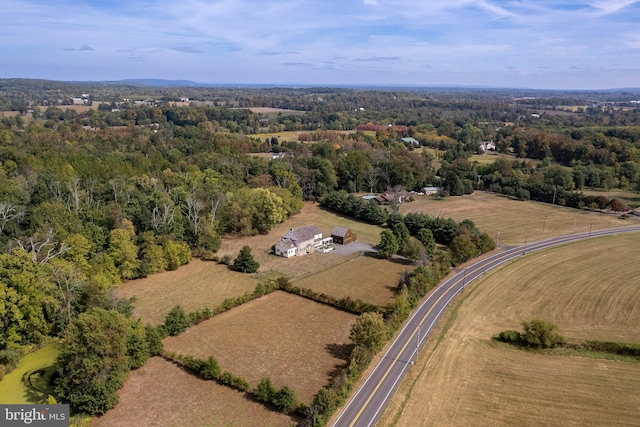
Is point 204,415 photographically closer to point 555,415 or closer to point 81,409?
point 81,409

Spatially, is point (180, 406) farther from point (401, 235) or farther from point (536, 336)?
point (401, 235)

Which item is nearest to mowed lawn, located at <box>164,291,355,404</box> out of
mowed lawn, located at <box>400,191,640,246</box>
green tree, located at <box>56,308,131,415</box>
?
green tree, located at <box>56,308,131,415</box>

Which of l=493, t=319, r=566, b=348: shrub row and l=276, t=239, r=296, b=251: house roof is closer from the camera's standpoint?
l=493, t=319, r=566, b=348: shrub row

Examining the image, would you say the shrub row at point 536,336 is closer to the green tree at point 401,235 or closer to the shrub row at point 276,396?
the shrub row at point 276,396

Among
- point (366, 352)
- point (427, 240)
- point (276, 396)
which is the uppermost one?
point (427, 240)

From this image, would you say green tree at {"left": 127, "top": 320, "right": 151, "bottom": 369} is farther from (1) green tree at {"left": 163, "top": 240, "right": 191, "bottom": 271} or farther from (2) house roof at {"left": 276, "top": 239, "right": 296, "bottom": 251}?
(2) house roof at {"left": 276, "top": 239, "right": 296, "bottom": 251}

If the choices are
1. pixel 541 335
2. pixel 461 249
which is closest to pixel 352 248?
pixel 461 249

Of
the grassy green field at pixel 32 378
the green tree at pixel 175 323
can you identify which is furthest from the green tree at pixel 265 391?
the grassy green field at pixel 32 378

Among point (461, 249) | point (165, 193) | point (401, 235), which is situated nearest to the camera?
point (461, 249)
